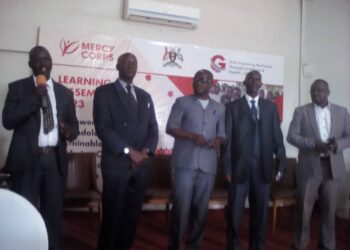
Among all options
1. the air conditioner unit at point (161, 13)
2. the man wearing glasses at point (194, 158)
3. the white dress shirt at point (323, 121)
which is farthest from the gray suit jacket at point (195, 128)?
the air conditioner unit at point (161, 13)

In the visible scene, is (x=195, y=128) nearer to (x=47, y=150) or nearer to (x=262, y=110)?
(x=262, y=110)

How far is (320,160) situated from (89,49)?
283 cm

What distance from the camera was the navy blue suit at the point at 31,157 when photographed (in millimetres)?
2457

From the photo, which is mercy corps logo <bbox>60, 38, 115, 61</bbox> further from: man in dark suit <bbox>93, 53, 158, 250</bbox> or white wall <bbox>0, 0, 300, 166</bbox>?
man in dark suit <bbox>93, 53, 158, 250</bbox>

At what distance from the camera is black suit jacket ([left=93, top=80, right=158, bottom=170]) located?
278 centimetres

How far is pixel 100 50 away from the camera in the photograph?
460cm

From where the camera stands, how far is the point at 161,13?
476 centimetres

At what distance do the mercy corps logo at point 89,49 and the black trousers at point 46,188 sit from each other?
2.16 meters

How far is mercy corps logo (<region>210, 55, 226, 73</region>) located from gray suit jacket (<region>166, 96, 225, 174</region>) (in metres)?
2.08

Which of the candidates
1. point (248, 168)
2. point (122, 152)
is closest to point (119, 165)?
point (122, 152)

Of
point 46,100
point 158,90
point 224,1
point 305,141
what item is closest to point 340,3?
point 224,1

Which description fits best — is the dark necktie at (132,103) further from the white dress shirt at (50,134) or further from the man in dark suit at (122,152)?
the white dress shirt at (50,134)

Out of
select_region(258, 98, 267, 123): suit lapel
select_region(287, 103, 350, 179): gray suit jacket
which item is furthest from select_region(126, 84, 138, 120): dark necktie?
select_region(287, 103, 350, 179): gray suit jacket

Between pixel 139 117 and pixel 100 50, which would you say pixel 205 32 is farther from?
pixel 139 117
